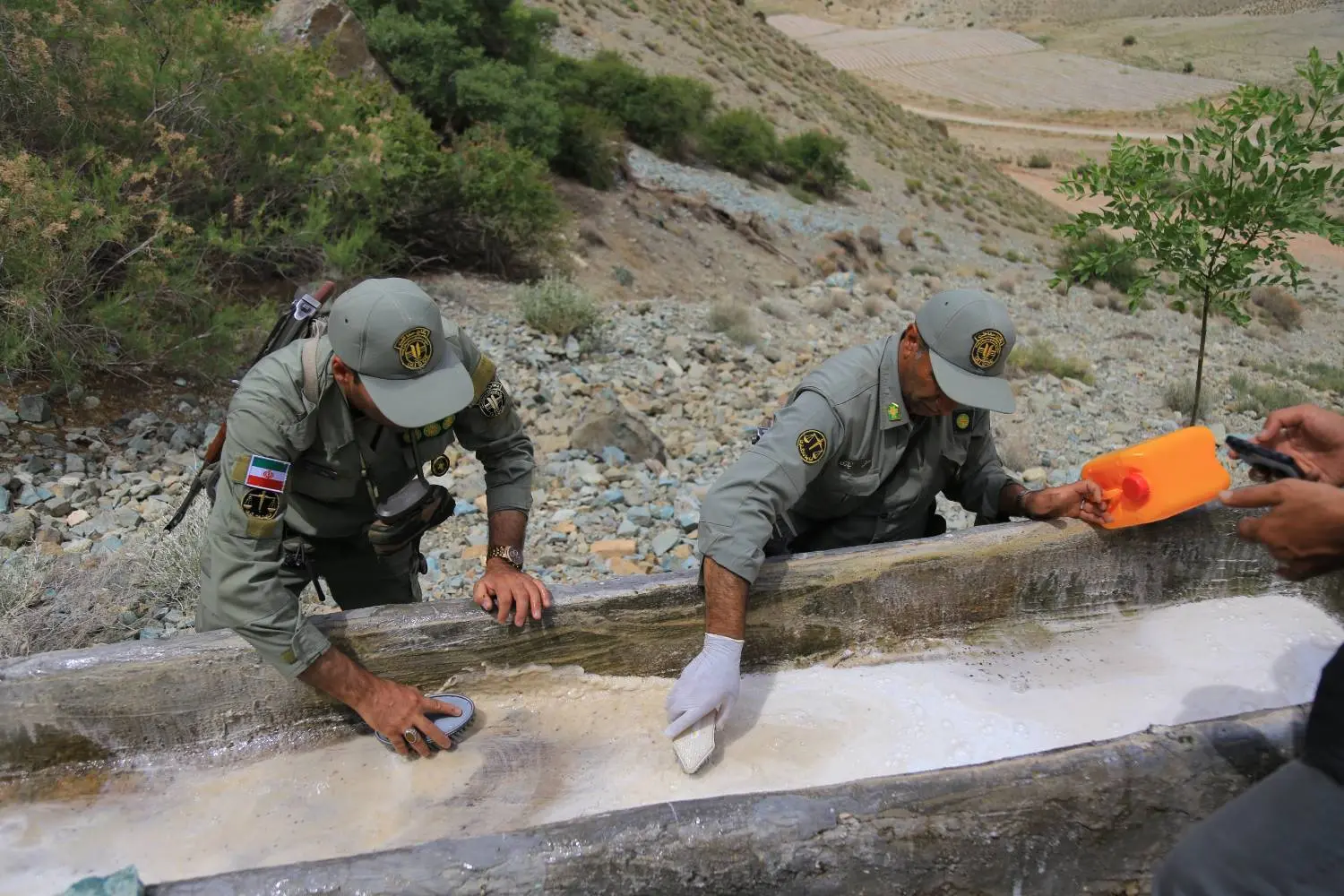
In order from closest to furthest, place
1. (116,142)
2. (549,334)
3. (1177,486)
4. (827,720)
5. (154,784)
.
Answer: (154,784) < (827,720) < (1177,486) < (116,142) < (549,334)

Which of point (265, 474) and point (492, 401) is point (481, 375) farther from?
point (265, 474)

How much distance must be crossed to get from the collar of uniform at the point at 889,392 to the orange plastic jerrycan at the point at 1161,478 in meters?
0.82

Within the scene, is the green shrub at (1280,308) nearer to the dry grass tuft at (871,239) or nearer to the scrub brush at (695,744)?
the dry grass tuft at (871,239)

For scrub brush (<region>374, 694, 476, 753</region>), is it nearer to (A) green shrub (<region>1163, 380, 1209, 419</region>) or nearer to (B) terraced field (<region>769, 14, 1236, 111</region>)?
(A) green shrub (<region>1163, 380, 1209, 419</region>)

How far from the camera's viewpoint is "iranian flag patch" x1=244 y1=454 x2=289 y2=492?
206cm

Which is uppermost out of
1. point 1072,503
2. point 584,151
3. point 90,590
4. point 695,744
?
point 584,151

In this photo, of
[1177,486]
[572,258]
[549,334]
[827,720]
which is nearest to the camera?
[827,720]

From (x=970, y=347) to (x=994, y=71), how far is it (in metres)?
44.3

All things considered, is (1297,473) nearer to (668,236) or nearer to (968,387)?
(968,387)

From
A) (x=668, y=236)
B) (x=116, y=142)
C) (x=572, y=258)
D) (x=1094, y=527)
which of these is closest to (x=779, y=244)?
(x=668, y=236)

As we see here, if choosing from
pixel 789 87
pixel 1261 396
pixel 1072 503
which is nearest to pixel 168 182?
pixel 1072 503

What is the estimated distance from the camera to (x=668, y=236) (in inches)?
421

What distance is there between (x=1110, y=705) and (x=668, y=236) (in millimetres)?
8591

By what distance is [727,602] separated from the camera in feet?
8.00
